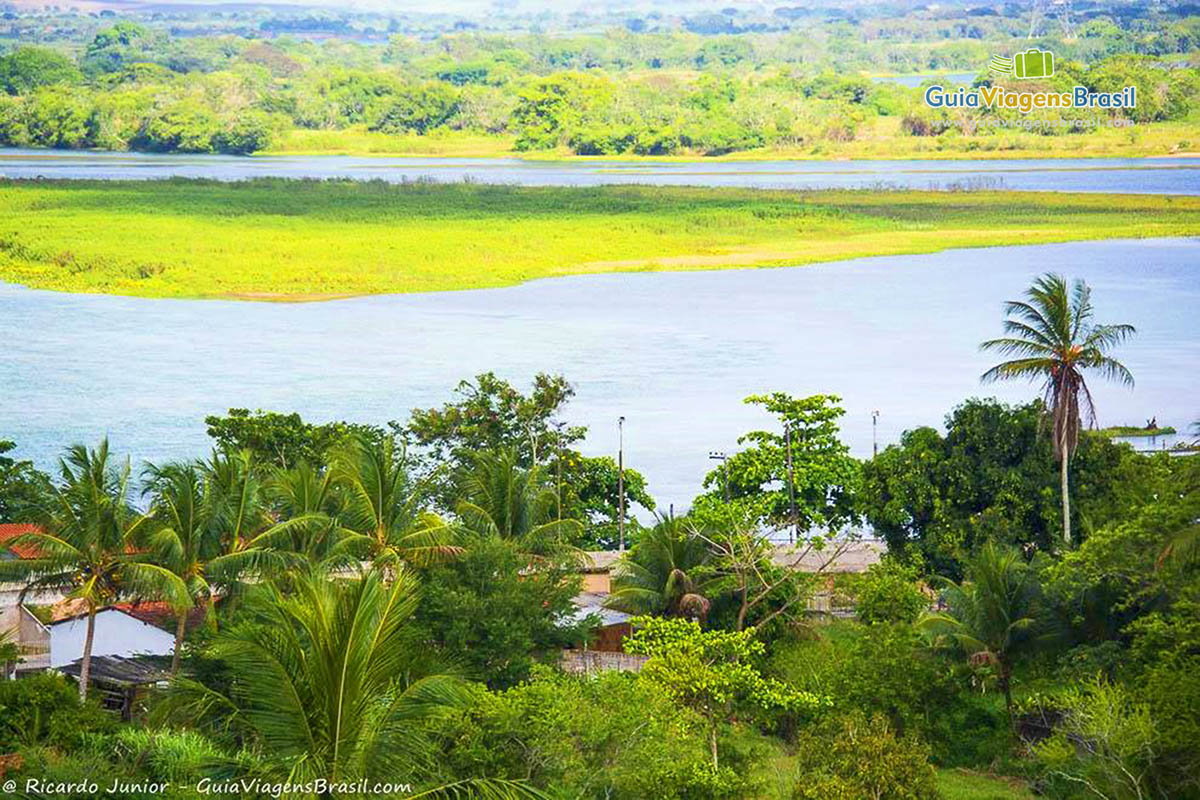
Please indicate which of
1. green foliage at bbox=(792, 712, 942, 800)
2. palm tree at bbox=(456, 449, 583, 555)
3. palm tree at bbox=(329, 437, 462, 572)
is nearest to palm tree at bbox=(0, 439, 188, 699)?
palm tree at bbox=(329, 437, 462, 572)

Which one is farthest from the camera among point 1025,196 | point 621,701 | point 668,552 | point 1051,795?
point 1025,196

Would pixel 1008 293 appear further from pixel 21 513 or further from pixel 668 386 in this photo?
pixel 21 513

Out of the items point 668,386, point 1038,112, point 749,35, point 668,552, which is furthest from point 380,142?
point 668,552

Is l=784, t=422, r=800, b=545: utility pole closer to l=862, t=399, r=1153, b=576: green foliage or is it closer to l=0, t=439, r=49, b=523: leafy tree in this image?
l=862, t=399, r=1153, b=576: green foliage

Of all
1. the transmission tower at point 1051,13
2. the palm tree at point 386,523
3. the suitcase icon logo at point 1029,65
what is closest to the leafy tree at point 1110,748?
the palm tree at point 386,523

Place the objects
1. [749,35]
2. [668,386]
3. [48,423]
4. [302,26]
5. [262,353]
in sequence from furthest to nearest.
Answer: [302,26] → [749,35] → [262,353] → [668,386] → [48,423]

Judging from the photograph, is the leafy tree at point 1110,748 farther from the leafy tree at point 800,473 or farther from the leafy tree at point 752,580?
the leafy tree at point 800,473

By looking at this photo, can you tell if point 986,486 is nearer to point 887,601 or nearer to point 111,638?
point 887,601
